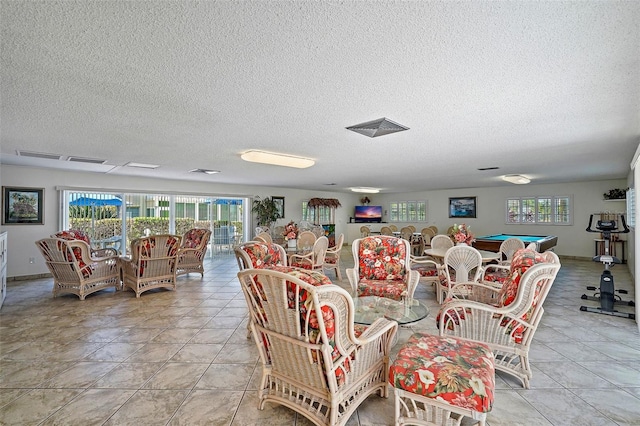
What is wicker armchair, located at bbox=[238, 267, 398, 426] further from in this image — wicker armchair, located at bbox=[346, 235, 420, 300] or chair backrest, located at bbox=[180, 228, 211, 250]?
chair backrest, located at bbox=[180, 228, 211, 250]

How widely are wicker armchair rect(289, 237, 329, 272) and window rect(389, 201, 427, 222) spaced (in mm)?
8119

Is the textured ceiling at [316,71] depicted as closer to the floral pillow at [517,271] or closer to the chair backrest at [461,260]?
the floral pillow at [517,271]

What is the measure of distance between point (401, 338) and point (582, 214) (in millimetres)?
8944

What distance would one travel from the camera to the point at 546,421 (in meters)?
1.84

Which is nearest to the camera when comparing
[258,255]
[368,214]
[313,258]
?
[258,255]

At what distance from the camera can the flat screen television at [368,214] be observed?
13.2m

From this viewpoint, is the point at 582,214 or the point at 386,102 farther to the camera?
the point at 582,214

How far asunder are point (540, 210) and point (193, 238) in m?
10.5

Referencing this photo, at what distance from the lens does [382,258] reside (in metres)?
3.79

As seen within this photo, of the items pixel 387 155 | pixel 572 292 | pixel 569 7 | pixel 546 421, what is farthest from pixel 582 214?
pixel 569 7

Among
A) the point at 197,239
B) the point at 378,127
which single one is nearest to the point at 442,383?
the point at 378,127

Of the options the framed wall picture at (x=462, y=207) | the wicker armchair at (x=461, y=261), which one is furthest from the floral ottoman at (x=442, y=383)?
the framed wall picture at (x=462, y=207)

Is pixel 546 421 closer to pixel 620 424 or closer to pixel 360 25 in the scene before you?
pixel 620 424

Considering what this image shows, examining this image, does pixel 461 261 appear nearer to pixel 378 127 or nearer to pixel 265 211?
pixel 378 127
